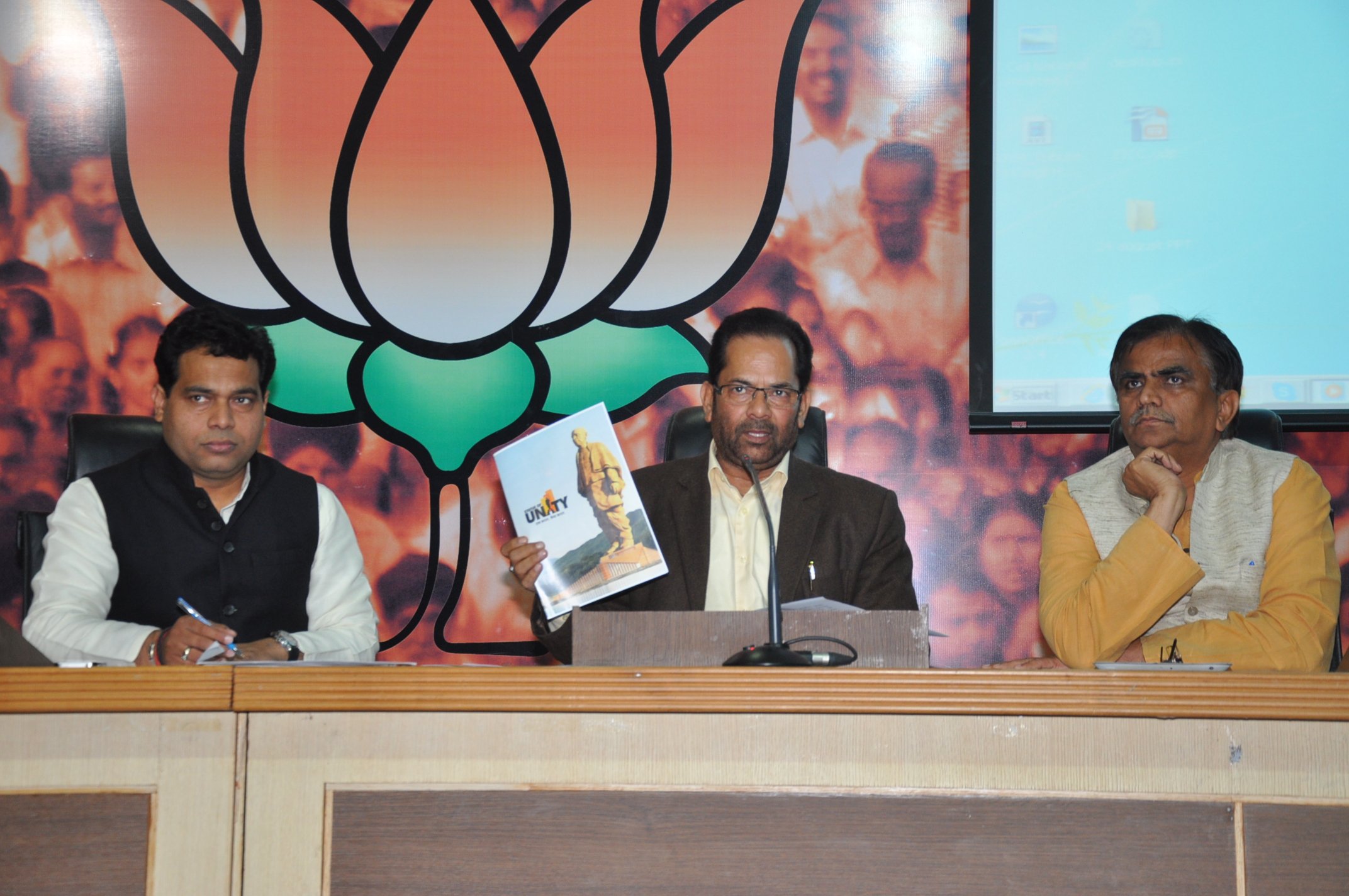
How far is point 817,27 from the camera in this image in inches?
123

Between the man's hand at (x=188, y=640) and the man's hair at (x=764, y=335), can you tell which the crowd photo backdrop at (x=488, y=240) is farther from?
the man's hand at (x=188, y=640)

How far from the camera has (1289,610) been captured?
6.69ft

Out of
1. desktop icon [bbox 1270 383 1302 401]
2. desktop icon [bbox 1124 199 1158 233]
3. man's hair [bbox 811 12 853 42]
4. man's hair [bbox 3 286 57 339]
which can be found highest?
man's hair [bbox 811 12 853 42]

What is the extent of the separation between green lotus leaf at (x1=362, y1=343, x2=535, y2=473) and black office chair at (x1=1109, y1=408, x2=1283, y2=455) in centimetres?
148

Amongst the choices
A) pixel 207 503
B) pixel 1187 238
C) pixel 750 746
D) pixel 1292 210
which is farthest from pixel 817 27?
pixel 750 746

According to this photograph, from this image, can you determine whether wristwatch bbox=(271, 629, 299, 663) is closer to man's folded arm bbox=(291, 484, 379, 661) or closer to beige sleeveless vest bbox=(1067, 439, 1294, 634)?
man's folded arm bbox=(291, 484, 379, 661)

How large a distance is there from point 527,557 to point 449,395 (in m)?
1.26

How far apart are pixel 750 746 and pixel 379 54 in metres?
2.59

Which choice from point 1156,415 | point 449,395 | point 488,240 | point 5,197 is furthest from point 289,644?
point 5,197

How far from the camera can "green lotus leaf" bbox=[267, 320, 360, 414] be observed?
3.15 m

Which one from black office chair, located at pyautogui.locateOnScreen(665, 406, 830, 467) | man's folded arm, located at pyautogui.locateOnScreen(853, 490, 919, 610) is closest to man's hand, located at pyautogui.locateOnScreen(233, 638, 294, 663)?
black office chair, located at pyautogui.locateOnScreen(665, 406, 830, 467)

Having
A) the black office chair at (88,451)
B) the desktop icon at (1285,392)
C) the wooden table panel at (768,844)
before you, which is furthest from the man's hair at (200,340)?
the desktop icon at (1285,392)

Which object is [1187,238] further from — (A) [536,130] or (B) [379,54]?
(B) [379,54]

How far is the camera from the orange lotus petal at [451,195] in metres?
3.18
